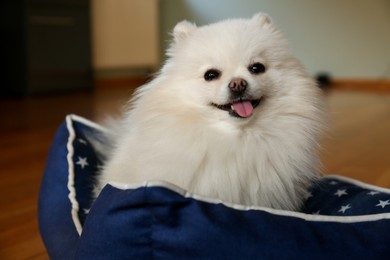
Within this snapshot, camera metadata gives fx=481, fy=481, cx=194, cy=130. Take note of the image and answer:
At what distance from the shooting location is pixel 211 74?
1260 millimetres

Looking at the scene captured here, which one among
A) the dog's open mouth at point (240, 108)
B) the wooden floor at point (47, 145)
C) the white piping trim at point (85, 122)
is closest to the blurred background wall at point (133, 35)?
the wooden floor at point (47, 145)

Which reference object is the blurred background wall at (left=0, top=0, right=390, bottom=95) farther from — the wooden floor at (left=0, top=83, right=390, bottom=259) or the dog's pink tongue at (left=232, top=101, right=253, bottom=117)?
the dog's pink tongue at (left=232, top=101, right=253, bottom=117)

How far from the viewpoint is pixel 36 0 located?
14.8 ft

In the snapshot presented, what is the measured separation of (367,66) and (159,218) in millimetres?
5088

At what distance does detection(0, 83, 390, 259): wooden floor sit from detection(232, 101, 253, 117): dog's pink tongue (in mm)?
343

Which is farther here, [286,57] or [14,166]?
[14,166]

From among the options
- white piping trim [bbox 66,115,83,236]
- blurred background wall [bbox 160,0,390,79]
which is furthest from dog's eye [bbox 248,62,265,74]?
blurred background wall [bbox 160,0,390,79]

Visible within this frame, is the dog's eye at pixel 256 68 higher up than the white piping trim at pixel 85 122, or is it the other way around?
the dog's eye at pixel 256 68

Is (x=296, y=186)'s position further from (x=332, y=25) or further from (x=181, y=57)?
(x=332, y=25)

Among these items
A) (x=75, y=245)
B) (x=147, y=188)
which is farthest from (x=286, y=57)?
(x=75, y=245)

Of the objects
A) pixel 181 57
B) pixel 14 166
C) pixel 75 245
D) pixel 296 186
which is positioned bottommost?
pixel 14 166

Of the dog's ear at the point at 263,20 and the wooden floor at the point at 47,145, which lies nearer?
the dog's ear at the point at 263,20

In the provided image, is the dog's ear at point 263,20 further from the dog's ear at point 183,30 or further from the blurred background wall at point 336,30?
the blurred background wall at point 336,30

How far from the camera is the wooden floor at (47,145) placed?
156 cm
